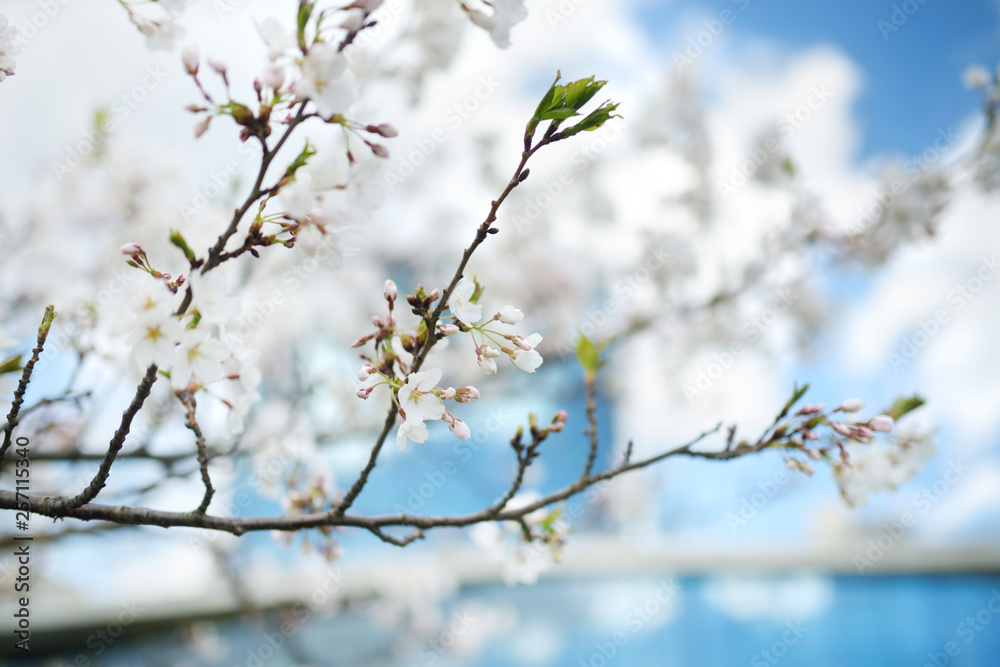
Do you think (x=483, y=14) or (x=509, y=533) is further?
(x=509, y=533)

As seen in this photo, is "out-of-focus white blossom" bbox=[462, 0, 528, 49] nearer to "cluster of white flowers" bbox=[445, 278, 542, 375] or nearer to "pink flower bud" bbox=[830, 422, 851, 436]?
"cluster of white flowers" bbox=[445, 278, 542, 375]

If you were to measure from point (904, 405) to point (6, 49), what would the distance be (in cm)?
97

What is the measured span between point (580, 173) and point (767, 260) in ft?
5.47

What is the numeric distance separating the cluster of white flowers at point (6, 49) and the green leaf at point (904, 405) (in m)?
0.96

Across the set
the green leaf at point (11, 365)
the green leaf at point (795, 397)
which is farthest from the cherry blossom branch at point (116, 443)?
the green leaf at point (795, 397)

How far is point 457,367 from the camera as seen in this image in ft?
10.1

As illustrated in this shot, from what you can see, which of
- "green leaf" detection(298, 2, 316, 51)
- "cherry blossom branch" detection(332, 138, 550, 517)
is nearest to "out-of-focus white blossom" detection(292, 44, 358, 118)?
"green leaf" detection(298, 2, 316, 51)

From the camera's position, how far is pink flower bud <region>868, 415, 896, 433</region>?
2.02 feet

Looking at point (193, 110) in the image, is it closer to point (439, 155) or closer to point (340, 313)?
point (340, 313)

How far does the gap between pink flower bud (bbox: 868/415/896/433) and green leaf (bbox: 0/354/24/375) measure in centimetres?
81

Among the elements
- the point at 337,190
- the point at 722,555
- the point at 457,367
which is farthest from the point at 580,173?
the point at 722,555

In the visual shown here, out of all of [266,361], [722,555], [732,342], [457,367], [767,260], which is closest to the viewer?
[767,260]

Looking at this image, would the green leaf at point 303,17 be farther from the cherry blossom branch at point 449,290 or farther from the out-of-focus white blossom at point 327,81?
the cherry blossom branch at point 449,290

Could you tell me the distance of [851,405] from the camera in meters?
0.63
